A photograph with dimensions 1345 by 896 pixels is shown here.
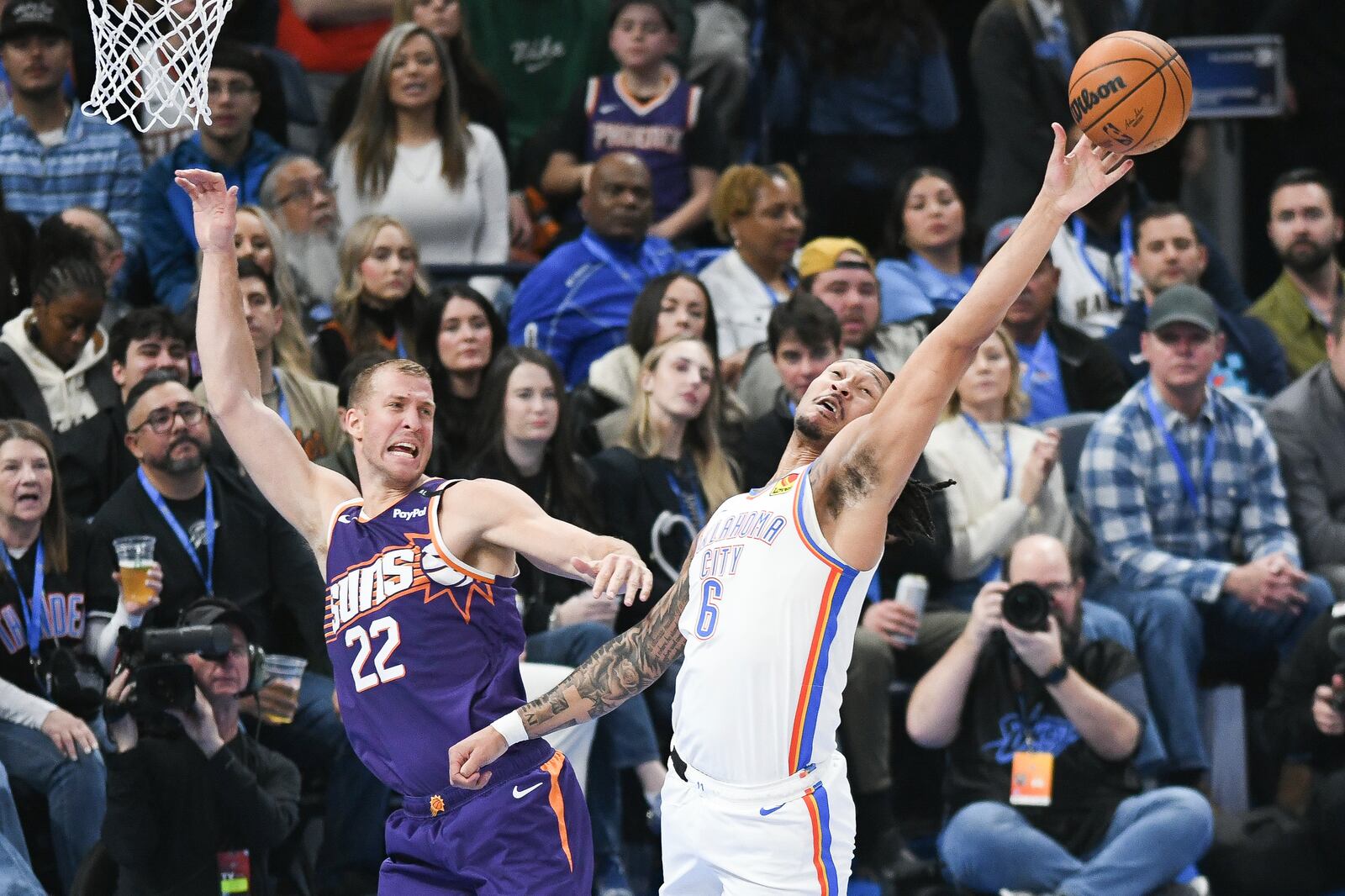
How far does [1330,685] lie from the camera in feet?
29.6

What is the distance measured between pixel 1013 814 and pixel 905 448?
356cm

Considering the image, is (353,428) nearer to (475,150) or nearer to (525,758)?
(525,758)

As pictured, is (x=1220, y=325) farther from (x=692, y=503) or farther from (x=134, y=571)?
(x=134, y=571)

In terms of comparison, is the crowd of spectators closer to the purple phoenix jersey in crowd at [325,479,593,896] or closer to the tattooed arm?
the purple phoenix jersey in crowd at [325,479,593,896]

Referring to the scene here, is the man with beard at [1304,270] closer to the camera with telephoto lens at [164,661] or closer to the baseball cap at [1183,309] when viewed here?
the baseball cap at [1183,309]

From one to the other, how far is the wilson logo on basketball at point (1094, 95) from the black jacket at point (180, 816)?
13.2 ft

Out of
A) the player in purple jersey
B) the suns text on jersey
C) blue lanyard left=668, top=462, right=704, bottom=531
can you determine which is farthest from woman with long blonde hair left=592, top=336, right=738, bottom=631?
the suns text on jersey

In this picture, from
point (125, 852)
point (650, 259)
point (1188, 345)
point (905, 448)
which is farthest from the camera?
point (650, 259)

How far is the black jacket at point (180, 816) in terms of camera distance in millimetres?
7492

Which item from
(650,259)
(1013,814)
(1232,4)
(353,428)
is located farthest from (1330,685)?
(1232,4)

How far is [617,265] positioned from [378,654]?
5081mm

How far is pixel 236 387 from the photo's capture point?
20.4 feet

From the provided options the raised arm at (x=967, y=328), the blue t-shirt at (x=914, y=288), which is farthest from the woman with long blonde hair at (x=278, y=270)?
the raised arm at (x=967, y=328)

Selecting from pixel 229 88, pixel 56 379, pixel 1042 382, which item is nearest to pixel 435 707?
pixel 56 379
